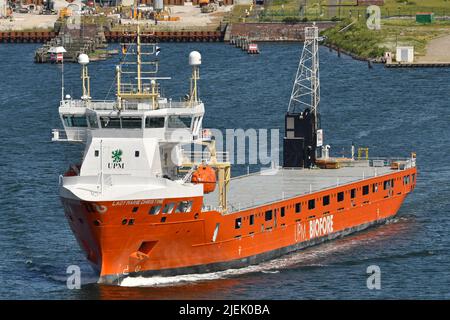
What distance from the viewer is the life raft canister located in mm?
77562

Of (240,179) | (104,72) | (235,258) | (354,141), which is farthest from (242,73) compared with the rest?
(235,258)

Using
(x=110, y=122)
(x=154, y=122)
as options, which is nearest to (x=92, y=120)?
(x=110, y=122)

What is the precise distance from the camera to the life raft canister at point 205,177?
77562 mm

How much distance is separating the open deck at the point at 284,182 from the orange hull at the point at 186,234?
3.21 feet

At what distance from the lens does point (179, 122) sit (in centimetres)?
7888

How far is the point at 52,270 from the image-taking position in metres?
79.0

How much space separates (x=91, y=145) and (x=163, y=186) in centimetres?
407

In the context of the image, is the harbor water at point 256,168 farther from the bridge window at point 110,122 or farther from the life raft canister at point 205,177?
the bridge window at point 110,122

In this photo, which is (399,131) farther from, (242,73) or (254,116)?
(242,73)

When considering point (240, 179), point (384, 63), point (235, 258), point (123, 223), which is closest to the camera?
point (123, 223)

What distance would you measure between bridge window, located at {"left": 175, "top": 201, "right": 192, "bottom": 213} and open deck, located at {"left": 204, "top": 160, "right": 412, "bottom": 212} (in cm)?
302

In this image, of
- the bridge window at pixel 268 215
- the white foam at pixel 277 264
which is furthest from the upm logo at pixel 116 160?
the bridge window at pixel 268 215

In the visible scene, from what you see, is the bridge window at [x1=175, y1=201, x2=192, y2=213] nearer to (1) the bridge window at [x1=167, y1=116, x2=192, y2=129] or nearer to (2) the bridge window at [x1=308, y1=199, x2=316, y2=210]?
(1) the bridge window at [x1=167, y1=116, x2=192, y2=129]

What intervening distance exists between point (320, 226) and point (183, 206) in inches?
515
